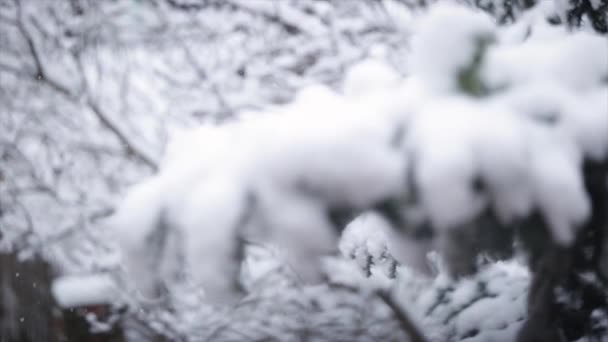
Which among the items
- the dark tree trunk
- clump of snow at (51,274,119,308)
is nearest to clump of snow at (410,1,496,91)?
clump of snow at (51,274,119,308)

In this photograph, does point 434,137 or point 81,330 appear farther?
point 81,330

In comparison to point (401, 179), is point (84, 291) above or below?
above

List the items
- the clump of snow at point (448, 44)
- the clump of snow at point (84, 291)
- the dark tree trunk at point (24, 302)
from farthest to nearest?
the dark tree trunk at point (24, 302) → the clump of snow at point (84, 291) → the clump of snow at point (448, 44)

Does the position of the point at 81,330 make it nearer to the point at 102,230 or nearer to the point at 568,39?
the point at 102,230

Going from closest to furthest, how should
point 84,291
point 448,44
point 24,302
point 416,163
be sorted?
point 416,163
point 448,44
point 84,291
point 24,302

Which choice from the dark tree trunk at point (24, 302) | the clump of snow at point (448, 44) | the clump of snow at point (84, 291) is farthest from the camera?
the dark tree trunk at point (24, 302)

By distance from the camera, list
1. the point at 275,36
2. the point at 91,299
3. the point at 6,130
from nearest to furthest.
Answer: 1. the point at 275,36
2. the point at 91,299
3. the point at 6,130

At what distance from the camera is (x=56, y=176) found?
465 centimetres

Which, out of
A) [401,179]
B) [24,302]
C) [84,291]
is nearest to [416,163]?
[401,179]

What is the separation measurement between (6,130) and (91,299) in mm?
2230

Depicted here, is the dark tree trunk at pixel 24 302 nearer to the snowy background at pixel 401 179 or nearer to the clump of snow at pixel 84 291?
the clump of snow at pixel 84 291

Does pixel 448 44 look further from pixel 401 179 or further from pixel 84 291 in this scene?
pixel 84 291

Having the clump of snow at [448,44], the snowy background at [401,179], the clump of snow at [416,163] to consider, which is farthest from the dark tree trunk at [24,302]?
the clump of snow at [448,44]

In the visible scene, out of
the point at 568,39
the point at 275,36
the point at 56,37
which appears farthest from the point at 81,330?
the point at 568,39
